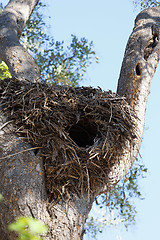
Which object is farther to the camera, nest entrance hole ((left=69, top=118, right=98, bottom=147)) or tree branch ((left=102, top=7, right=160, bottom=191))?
nest entrance hole ((left=69, top=118, right=98, bottom=147))

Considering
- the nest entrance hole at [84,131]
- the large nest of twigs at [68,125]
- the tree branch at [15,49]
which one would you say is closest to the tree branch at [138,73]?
the large nest of twigs at [68,125]

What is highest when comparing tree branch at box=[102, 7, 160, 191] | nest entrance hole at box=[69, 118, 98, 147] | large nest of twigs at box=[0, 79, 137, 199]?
tree branch at box=[102, 7, 160, 191]

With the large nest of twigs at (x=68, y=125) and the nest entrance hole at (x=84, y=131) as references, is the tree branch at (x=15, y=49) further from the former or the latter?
the nest entrance hole at (x=84, y=131)

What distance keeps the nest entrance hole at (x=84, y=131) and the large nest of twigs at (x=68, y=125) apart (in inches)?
1.4

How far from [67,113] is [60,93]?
0.24 metres

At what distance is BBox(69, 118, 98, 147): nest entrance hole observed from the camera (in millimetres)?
4141

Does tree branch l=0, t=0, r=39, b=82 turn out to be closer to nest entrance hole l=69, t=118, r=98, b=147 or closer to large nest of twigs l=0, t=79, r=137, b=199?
large nest of twigs l=0, t=79, r=137, b=199

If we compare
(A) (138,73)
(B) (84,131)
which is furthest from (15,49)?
(A) (138,73)

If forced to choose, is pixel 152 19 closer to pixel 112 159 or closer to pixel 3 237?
pixel 112 159

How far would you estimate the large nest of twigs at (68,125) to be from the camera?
3.46 metres

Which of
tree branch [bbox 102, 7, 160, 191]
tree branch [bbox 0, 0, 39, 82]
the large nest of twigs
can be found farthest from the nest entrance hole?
tree branch [bbox 0, 0, 39, 82]

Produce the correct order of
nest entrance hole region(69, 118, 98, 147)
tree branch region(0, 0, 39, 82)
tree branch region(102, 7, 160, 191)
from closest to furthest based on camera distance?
tree branch region(102, 7, 160, 191) < nest entrance hole region(69, 118, 98, 147) < tree branch region(0, 0, 39, 82)

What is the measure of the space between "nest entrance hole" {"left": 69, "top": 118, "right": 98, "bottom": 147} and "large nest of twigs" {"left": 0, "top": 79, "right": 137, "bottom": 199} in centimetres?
3

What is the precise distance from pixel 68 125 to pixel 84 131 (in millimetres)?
485
